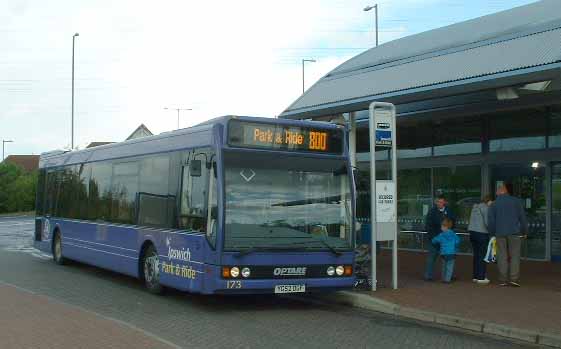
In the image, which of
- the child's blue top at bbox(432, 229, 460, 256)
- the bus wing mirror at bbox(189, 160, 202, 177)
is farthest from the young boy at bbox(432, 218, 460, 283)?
the bus wing mirror at bbox(189, 160, 202, 177)

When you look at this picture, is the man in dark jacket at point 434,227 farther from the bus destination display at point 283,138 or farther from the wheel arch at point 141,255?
the wheel arch at point 141,255

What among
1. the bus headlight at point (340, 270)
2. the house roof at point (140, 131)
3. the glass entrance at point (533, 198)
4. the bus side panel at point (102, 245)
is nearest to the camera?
the bus headlight at point (340, 270)

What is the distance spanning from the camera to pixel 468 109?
17312 mm

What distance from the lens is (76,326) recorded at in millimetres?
9438

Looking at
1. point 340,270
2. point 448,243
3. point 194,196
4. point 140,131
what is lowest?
point 340,270

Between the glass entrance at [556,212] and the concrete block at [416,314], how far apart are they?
24.3ft

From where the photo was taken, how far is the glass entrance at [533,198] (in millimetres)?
17219

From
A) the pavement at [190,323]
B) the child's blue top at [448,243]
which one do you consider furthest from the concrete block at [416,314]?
the child's blue top at [448,243]

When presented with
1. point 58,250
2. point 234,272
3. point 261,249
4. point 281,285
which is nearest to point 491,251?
point 281,285

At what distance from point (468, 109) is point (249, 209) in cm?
840

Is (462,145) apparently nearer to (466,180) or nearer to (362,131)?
(466,180)

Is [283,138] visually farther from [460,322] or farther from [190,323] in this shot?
[460,322]

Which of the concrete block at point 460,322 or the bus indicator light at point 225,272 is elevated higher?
the bus indicator light at point 225,272

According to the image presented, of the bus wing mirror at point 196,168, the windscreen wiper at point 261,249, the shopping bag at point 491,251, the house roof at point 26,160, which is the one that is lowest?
the shopping bag at point 491,251
